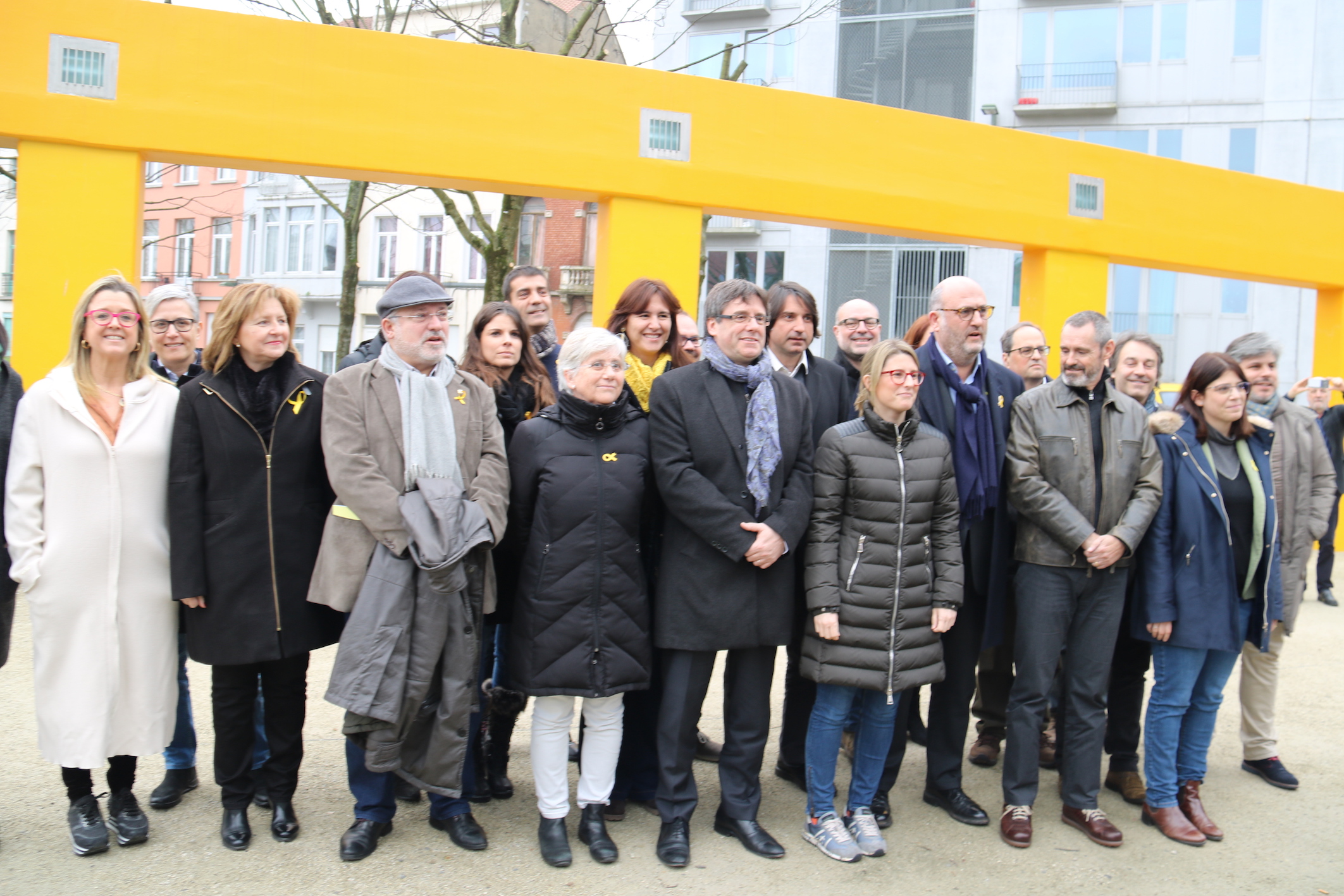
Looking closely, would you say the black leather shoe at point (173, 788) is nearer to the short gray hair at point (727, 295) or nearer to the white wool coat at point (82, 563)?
the white wool coat at point (82, 563)

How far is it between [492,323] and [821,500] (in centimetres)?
158

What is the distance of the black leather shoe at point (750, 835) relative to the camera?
3.74m

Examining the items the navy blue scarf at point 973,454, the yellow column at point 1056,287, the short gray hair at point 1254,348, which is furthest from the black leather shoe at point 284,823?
the yellow column at point 1056,287

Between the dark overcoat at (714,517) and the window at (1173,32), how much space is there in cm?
2351

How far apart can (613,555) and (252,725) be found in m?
1.50

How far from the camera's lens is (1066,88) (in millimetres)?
23484

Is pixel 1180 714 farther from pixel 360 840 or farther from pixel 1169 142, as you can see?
pixel 1169 142

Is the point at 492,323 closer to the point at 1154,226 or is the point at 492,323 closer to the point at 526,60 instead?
the point at 526,60

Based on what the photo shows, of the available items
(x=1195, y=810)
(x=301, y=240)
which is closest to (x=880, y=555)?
(x=1195, y=810)

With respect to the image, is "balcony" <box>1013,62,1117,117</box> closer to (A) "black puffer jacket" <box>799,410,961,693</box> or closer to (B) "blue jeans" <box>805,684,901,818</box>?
(A) "black puffer jacket" <box>799,410,961,693</box>

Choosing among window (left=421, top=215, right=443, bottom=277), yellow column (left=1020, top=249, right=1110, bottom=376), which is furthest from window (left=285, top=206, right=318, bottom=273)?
yellow column (left=1020, top=249, right=1110, bottom=376)

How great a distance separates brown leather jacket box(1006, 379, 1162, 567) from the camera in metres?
3.96

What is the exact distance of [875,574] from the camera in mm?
3744

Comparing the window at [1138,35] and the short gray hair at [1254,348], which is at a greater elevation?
the window at [1138,35]
